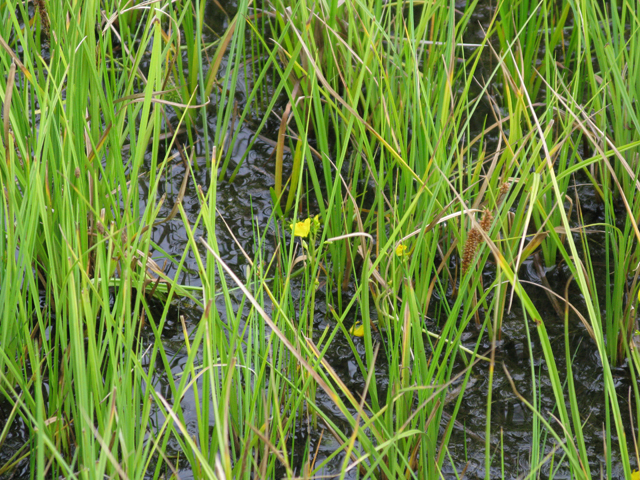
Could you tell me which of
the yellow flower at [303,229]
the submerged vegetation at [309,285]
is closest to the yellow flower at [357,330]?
the submerged vegetation at [309,285]

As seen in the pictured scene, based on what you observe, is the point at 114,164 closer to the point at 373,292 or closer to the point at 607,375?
the point at 373,292

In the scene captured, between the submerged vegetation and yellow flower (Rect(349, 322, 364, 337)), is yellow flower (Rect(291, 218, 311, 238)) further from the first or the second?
yellow flower (Rect(349, 322, 364, 337))

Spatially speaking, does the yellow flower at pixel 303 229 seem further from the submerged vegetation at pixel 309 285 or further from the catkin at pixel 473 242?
the catkin at pixel 473 242

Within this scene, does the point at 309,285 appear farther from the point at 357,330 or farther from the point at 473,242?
the point at 473,242

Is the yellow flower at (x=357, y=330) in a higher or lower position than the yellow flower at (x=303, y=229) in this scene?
lower

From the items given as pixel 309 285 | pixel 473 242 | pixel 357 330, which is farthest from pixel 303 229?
pixel 473 242

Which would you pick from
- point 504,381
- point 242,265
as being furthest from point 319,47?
point 504,381

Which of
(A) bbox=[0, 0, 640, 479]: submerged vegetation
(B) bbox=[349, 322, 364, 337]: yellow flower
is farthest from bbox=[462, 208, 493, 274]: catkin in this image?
(B) bbox=[349, 322, 364, 337]: yellow flower

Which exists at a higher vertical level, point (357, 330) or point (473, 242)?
point (473, 242)
